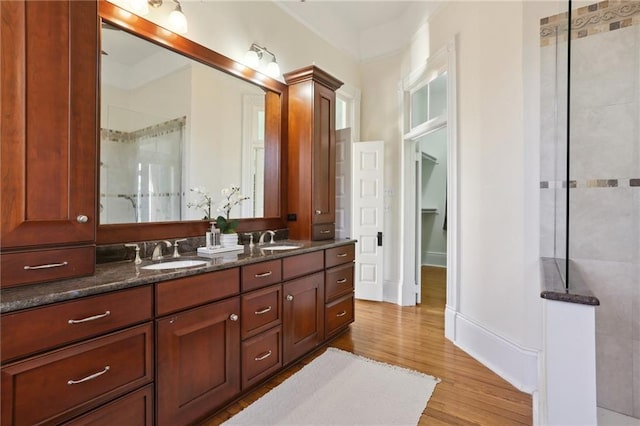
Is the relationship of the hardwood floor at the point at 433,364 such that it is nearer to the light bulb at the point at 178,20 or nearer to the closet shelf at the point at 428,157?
the light bulb at the point at 178,20

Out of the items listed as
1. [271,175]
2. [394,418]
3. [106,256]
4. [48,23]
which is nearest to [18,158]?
[48,23]

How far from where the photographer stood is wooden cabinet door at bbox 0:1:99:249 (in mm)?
1242

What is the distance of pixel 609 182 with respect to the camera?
179 cm

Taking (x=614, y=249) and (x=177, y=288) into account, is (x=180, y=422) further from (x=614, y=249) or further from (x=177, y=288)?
(x=614, y=249)

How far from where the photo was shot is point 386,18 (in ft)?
13.1

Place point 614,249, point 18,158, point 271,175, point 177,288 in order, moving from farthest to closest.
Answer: point 271,175 < point 614,249 < point 177,288 < point 18,158

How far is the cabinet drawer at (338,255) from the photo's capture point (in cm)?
276

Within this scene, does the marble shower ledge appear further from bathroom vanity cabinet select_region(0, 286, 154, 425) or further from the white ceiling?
the white ceiling

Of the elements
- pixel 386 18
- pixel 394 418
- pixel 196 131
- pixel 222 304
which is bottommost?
pixel 394 418

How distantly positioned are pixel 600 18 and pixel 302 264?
96.8 inches

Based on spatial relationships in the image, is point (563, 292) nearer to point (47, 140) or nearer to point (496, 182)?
point (496, 182)

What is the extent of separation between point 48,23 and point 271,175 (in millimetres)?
1909

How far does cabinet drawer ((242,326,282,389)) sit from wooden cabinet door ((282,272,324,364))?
3.5 inches

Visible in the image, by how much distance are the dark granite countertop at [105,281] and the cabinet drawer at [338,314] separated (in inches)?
39.2
